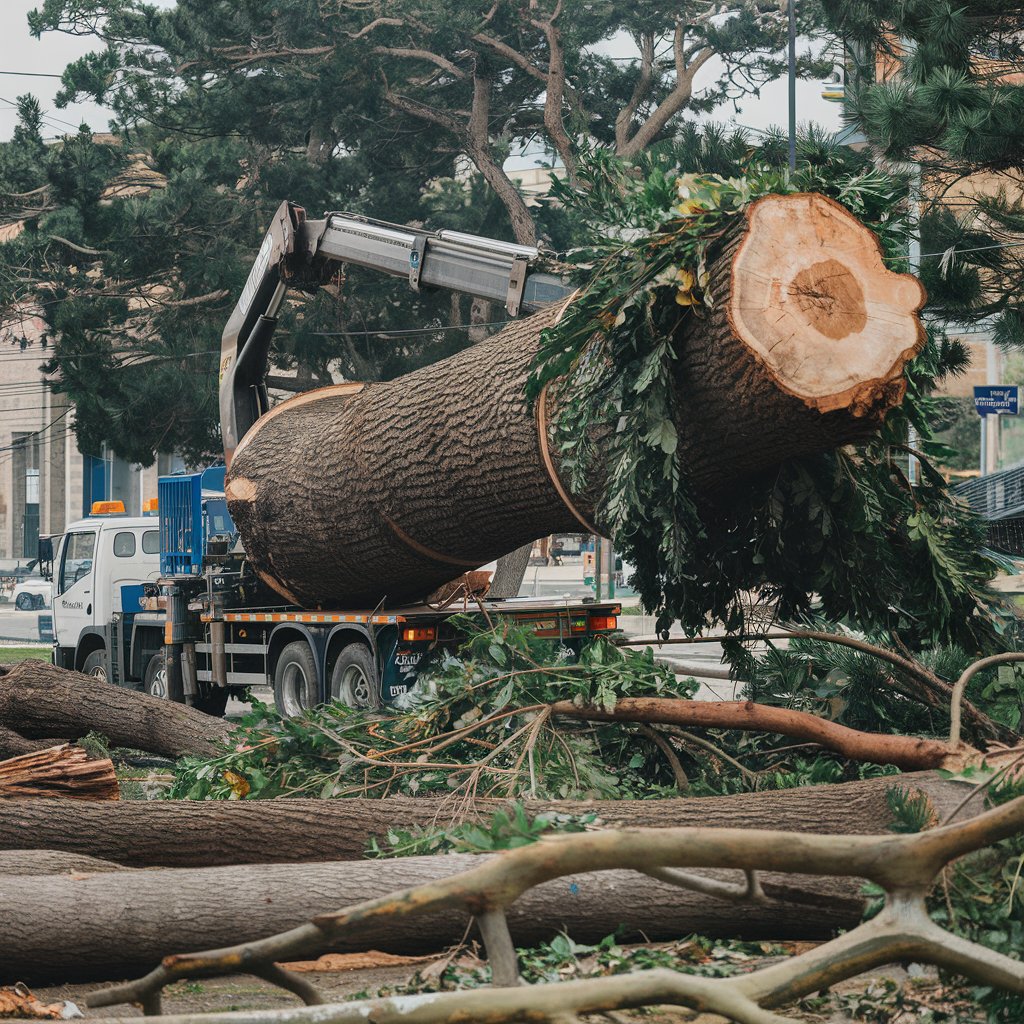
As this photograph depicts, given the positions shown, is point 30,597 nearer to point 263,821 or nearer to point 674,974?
point 263,821

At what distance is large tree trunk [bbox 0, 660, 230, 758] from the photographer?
8.70 meters

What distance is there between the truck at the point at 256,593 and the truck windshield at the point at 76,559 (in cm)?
2

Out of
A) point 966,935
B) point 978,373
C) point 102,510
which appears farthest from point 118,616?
point 978,373

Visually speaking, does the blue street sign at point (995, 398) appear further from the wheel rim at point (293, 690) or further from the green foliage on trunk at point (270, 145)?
the wheel rim at point (293, 690)

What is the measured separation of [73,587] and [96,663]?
106 cm

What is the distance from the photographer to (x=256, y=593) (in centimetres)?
1330

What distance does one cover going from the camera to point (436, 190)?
26031mm

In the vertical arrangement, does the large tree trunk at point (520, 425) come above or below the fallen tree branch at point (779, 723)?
above

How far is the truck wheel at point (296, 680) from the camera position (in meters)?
12.1

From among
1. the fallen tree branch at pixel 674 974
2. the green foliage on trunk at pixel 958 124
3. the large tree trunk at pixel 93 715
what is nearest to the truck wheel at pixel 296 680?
the large tree trunk at pixel 93 715

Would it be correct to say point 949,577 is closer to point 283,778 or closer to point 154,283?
point 283,778

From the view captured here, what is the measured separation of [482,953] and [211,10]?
20.6 m

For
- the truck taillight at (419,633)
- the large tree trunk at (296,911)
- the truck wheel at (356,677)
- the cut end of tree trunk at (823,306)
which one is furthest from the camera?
the truck wheel at (356,677)

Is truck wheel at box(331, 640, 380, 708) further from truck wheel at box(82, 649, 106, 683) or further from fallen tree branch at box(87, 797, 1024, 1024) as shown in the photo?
fallen tree branch at box(87, 797, 1024, 1024)
